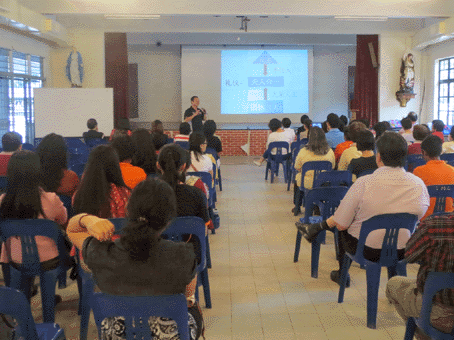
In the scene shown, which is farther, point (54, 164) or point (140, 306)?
point (54, 164)

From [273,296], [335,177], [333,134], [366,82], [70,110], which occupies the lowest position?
[273,296]

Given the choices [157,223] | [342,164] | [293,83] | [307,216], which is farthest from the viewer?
[293,83]

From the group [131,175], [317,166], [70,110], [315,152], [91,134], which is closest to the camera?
[131,175]

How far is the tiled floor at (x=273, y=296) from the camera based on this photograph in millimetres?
2941

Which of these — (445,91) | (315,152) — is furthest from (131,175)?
(445,91)

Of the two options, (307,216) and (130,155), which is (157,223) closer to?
(130,155)

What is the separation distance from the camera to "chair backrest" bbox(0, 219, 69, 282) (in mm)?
2701

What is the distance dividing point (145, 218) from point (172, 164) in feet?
4.15

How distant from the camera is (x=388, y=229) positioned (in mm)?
2887

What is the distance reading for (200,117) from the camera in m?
10.3

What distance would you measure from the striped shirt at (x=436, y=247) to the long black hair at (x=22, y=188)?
193cm

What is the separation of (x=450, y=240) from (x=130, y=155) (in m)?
2.32

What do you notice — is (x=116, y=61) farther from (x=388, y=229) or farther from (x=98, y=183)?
(x=388, y=229)

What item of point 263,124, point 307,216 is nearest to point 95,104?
point 263,124
